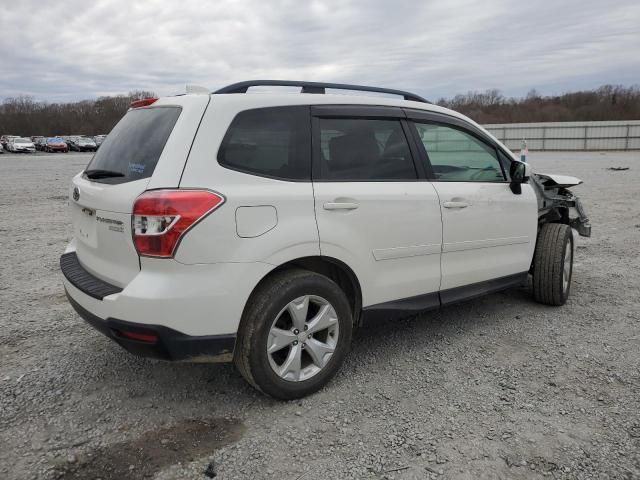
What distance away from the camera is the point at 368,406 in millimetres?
3135

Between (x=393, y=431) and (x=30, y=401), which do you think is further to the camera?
(x=30, y=401)

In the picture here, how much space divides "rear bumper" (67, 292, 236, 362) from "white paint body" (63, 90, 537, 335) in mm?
42

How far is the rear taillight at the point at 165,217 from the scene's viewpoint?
2629 millimetres

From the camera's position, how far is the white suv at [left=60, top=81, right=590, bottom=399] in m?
2.70

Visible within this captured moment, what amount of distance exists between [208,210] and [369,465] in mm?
1500

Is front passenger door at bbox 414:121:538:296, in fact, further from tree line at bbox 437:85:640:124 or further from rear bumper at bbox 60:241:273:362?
tree line at bbox 437:85:640:124

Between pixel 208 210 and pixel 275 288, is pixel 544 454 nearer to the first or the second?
pixel 275 288

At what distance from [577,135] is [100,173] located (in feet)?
161

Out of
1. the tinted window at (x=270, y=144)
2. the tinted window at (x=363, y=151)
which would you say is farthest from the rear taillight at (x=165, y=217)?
the tinted window at (x=363, y=151)

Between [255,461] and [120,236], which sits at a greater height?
[120,236]

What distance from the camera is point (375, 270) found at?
3.42 metres

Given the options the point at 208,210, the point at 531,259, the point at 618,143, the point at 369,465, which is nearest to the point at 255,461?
the point at 369,465

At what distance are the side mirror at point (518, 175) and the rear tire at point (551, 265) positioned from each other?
71 centimetres

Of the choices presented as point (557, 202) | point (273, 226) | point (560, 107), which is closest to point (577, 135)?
point (560, 107)
